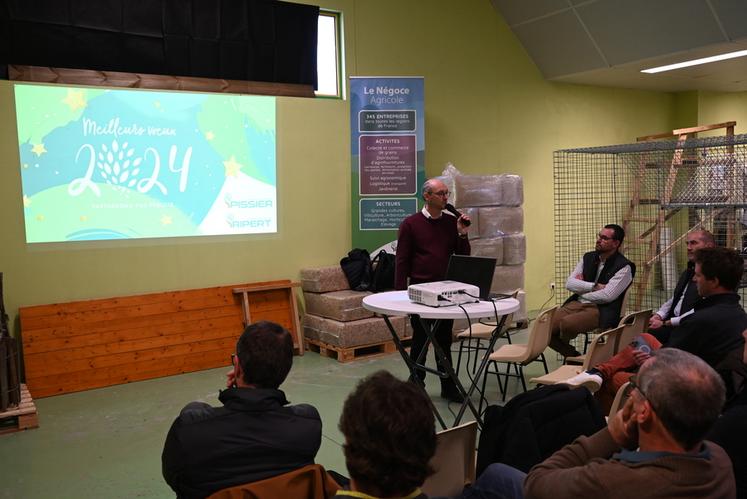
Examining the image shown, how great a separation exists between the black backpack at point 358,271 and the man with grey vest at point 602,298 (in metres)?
1.94

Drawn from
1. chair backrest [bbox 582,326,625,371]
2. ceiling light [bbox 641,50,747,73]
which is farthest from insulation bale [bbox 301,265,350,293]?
ceiling light [bbox 641,50,747,73]

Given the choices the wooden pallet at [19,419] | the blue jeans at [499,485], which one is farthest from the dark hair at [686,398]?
the wooden pallet at [19,419]

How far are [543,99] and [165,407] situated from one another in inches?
239

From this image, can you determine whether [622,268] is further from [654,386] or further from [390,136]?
[654,386]

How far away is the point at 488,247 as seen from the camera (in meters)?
6.77

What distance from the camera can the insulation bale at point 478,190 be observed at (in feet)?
22.1

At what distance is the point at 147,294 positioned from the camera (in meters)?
5.55

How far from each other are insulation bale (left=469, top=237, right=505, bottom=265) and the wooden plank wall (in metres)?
2.22

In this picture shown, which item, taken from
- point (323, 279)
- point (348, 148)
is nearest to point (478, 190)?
point (348, 148)

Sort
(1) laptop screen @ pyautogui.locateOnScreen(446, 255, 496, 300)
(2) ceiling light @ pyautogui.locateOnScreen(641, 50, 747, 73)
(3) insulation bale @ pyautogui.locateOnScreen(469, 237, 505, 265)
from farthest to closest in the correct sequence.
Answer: (2) ceiling light @ pyautogui.locateOnScreen(641, 50, 747, 73)
(3) insulation bale @ pyautogui.locateOnScreen(469, 237, 505, 265)
(1) laptop screen @ pyautogui.locateOnScreen(446, 255, 496, 300)

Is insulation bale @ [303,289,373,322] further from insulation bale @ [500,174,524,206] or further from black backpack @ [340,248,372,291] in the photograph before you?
insulation bale @ [500,174,524,206]

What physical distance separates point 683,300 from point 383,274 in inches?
106

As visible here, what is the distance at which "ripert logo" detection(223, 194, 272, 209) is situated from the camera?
5973 millimetres

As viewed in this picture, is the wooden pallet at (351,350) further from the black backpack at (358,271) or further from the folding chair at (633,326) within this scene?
the folding chair at (633,326)
